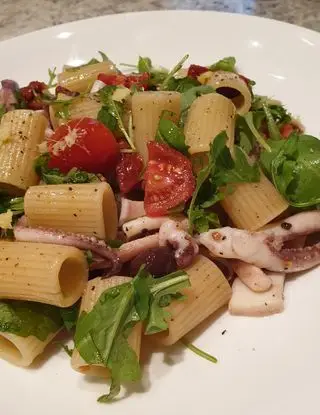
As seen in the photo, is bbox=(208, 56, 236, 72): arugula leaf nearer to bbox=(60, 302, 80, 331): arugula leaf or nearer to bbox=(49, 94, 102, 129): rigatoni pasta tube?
bbox=(49, 94, 102, 129): rigatoni pasta tube

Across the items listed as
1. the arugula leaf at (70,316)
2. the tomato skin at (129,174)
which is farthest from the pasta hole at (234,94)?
the arugula leaf at (70,316)

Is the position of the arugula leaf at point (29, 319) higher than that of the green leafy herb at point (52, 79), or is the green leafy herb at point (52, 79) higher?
the green leafy herb at point (52, 79)

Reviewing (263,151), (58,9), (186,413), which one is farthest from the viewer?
(58,9)

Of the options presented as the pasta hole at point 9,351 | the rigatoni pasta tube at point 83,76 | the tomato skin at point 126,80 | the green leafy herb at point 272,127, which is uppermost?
the green leafy herb at point 272,127

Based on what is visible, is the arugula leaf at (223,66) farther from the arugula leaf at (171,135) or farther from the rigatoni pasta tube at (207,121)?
the arugula leaf at (171,135)

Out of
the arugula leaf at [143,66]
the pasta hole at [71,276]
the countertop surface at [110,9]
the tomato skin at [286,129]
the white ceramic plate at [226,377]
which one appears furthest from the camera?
the countertop surface at [110,9]

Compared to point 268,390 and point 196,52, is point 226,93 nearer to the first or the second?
point 196,52

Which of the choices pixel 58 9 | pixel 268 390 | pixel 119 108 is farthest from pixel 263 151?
pixel 58 9
